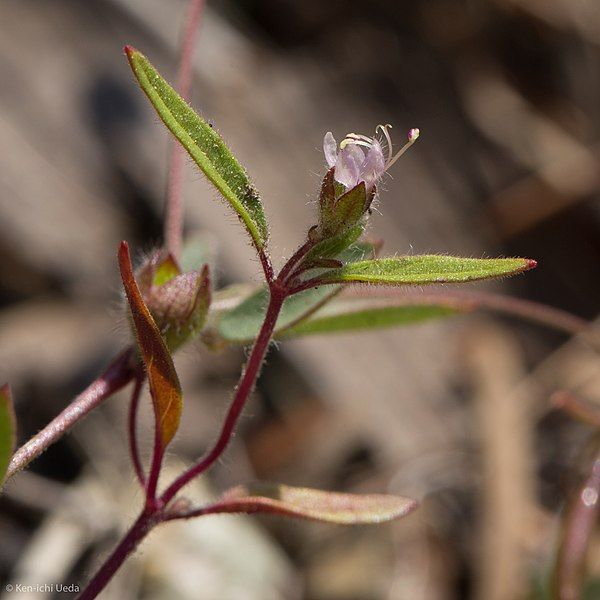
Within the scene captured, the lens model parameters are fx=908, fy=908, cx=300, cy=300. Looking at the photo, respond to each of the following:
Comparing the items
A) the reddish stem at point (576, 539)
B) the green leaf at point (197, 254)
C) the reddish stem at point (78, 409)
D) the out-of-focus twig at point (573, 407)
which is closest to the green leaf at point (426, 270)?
the reddish stem at point (78, 409)

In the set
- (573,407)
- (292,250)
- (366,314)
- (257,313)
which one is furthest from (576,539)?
(292,250)

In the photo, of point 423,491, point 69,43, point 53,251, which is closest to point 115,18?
point 69,43

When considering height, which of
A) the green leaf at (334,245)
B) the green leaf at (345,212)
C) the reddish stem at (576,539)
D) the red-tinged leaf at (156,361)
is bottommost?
the reddish stem at (576,539)

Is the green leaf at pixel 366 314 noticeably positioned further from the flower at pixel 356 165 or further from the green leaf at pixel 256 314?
the flower at pixel 356 165

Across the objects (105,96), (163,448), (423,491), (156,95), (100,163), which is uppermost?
(105,96)

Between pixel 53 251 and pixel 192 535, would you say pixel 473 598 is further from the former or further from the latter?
pixel 53 251

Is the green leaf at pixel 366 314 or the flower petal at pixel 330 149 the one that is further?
the green leaf at pixel 366 314

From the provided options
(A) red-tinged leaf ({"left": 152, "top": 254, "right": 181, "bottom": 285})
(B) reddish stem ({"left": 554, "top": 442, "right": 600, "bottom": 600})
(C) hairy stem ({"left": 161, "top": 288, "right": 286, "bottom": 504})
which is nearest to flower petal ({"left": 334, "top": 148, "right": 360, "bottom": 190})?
(C) hairy stem ({"left": 161, "top": 288, "right": 286, "bottom": 504})

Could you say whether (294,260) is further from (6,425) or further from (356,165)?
(6,425)
